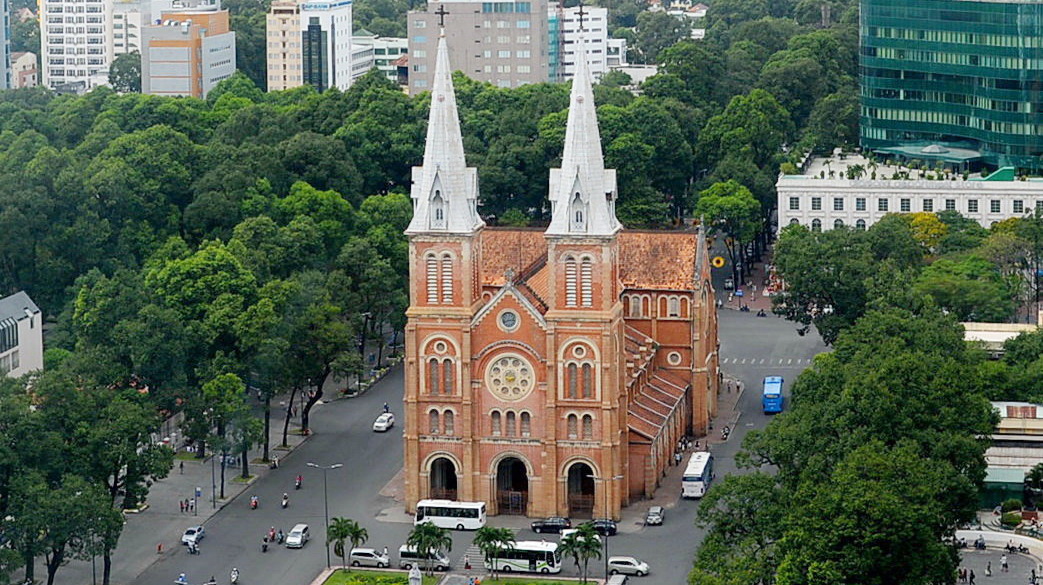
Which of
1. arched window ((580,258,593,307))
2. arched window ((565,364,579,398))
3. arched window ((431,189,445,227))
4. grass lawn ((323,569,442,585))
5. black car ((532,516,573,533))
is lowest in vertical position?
grass lawn ((323,569,442,585))

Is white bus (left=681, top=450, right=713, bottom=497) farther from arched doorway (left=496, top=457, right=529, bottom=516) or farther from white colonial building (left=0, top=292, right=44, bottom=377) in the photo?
white colonial building (left=0, top=292, right=44, bottom=377)

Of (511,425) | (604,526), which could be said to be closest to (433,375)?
(511,425)

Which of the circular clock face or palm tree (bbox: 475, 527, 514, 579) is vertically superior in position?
the circular clock face

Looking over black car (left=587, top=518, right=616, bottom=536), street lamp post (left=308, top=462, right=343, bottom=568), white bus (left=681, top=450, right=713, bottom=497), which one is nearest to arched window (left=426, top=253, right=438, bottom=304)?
street lamp post (left=308, top=462, right=343, bottom=568)

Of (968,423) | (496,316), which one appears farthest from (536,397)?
(968,423)

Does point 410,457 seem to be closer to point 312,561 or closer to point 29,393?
point 312,561

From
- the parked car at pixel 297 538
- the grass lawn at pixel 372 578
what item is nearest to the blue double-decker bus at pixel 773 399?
the parked car at pixel 297 538

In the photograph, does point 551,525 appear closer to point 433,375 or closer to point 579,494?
point 579,494
